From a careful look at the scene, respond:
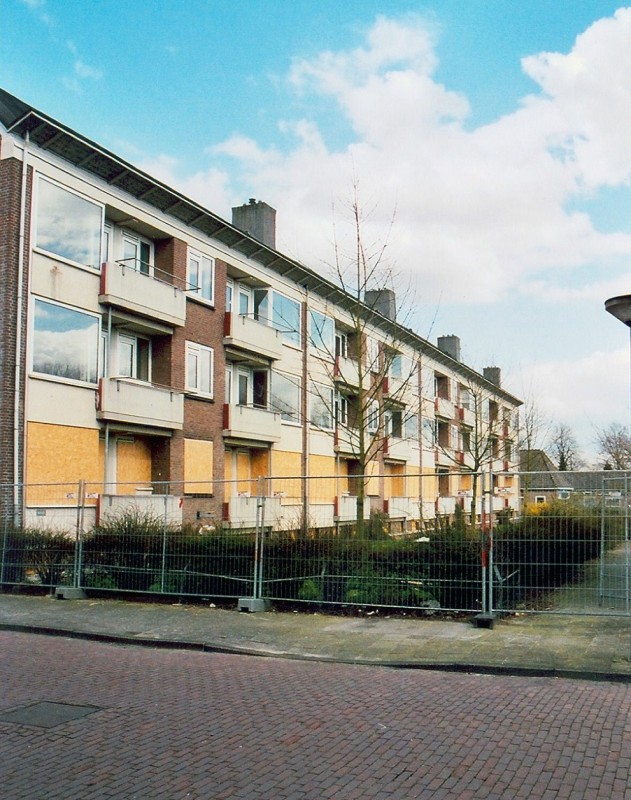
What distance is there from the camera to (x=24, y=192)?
60.5ft

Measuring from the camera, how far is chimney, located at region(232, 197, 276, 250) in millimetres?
30031

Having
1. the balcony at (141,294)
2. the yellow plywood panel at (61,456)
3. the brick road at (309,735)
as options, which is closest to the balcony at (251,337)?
the balcony at (141,294)

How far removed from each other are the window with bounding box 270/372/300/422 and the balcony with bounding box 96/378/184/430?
6947 millimetres

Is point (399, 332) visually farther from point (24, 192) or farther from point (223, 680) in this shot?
point (223, 680)

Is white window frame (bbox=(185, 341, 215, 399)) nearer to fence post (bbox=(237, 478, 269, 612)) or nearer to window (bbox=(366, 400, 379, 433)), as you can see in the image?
window (bbox=(366, 400, 379, 433))

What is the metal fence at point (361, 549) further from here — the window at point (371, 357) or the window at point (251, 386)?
the window at point (251, 386)

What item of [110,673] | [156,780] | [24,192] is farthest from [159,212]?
[156,780]

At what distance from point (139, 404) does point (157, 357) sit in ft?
8.86

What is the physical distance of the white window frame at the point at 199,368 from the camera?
24469mm

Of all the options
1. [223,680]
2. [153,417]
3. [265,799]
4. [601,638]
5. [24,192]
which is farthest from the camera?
[153,417]

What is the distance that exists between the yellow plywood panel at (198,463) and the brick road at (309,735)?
50.8 feet

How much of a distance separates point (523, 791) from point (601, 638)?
528cm

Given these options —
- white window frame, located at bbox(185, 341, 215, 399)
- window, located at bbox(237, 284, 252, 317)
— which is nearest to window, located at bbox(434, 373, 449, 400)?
Answer: window, located at bbox(237, 284, 252, 317)

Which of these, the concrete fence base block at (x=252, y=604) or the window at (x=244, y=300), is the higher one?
the window at (x=244, y=300)
